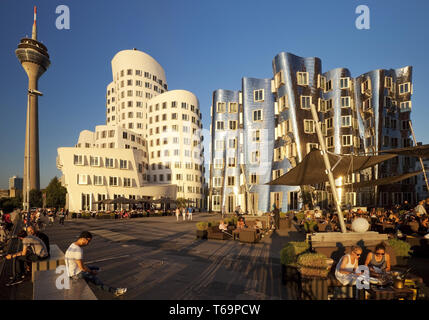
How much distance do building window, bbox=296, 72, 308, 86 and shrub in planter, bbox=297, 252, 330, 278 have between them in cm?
3545

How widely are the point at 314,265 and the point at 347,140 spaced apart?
122ft

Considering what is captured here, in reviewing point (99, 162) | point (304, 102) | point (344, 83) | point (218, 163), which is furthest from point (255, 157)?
point (99, 162)

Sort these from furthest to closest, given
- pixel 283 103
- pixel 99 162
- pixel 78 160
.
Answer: pixel 99 162, pixel 78 160, pixel 283 103

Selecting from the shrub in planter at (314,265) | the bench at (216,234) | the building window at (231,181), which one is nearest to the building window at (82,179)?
the building window at (231,181)

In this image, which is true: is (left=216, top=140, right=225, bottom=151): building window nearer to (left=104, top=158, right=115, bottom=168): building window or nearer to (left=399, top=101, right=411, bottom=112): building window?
(left=104, top=158, right=115, bottom=168): building window

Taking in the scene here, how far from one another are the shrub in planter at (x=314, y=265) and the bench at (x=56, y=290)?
13.5ft

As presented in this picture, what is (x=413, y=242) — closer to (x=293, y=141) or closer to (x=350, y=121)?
(x=293, y=141)

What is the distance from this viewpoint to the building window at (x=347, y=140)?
38531 millimetres

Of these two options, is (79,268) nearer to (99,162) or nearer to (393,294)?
(393,294)

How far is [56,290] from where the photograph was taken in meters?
4.83

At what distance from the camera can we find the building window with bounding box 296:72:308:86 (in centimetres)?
3759
